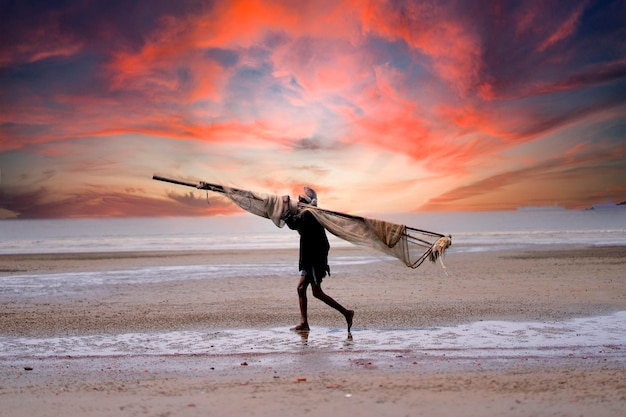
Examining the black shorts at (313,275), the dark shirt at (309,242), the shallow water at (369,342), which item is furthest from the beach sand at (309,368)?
the dark shirt at (309,242)

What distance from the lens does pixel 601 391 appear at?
6.34m

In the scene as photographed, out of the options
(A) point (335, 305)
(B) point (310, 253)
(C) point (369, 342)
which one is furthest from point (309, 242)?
(C) point (369, 342)

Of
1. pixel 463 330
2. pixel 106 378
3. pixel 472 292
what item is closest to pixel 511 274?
pixel 472 292

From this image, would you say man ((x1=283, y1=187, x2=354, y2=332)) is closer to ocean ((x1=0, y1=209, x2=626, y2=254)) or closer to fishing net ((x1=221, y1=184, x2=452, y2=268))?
fishing net ((x1=221, y1=184, x2=452, y2=268))

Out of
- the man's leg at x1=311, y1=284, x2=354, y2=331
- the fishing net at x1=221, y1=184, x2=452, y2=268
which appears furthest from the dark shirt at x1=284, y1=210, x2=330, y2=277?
the man's leg at x1=311, y1=284, x2=354, y2=331

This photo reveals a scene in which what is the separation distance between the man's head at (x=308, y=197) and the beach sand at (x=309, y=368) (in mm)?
2128

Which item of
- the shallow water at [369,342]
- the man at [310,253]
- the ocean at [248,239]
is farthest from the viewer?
the ocean at [248,239]

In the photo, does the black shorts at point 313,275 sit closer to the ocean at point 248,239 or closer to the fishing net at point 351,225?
the fishing net at point 351,225

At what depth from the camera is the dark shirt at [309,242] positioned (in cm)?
1016

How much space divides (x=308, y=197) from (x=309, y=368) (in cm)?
366

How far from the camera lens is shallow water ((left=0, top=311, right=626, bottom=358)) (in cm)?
866

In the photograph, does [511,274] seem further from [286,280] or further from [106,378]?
[106,378]

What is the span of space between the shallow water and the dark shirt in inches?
42.9

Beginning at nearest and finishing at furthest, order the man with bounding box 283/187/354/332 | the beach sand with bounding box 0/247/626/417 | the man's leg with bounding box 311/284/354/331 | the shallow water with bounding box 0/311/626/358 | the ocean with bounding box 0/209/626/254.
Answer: the beach sand with bounding box 0/247/626/417
the shallow water with bounding box 0/311/626/358
the man's leg with bounding box 311/284/354/331
the man with bounding box 283/187/354/332
the ocean with bounding box 0/209/626/254
